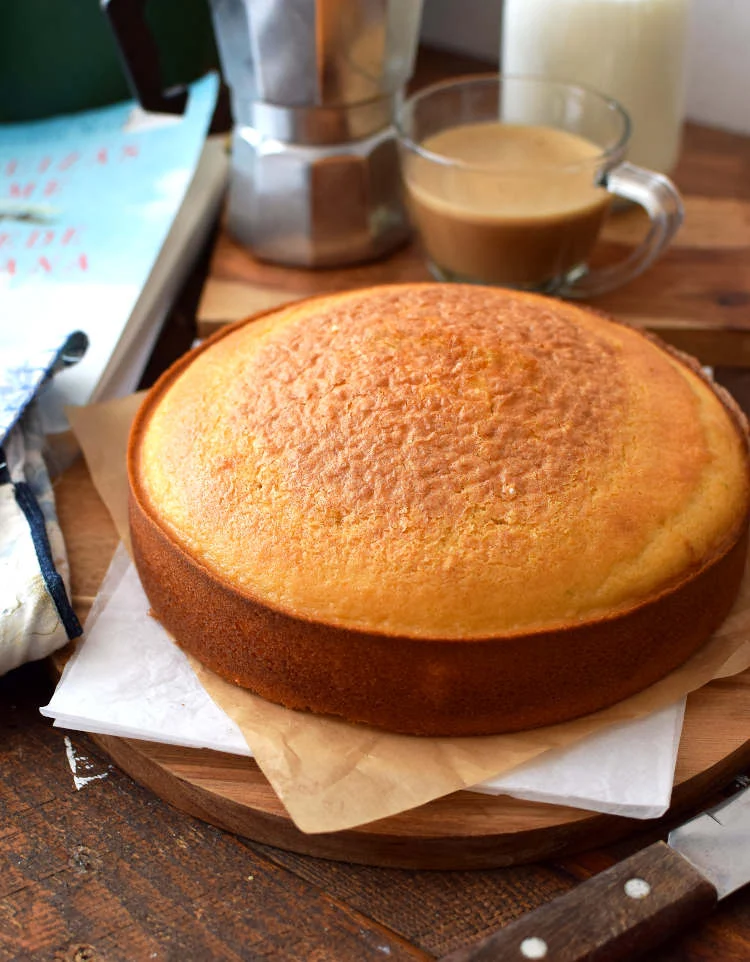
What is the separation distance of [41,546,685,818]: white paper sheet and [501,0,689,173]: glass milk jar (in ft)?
3.16

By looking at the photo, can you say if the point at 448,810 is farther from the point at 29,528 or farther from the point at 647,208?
the point at 647,208

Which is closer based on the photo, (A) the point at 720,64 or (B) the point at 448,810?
(B) the point at 448,810

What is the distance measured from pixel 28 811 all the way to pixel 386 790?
0.97 ft

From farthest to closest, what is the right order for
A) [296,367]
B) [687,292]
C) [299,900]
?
[687,292], [296,367], [299,900]

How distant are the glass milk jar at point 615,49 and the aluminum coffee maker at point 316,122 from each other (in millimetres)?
165

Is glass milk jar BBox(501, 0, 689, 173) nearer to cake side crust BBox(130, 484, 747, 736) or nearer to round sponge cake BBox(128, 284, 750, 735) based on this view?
round sponge cake BBox(128, 284, 750, 735)

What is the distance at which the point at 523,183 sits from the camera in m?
1.33

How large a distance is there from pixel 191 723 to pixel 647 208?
871mm

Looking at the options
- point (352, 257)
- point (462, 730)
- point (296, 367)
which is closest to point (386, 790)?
point (462, 730)

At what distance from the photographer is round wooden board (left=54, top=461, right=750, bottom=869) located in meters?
0.82

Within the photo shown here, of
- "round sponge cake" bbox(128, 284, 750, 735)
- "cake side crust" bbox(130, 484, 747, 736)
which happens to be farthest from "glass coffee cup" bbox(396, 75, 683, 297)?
"cake side crust" bbox(130, 484, 747, 736)

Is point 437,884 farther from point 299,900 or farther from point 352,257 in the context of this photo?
point 352,257

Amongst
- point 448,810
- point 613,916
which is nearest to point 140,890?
point 448,810

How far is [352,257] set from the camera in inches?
60.1
